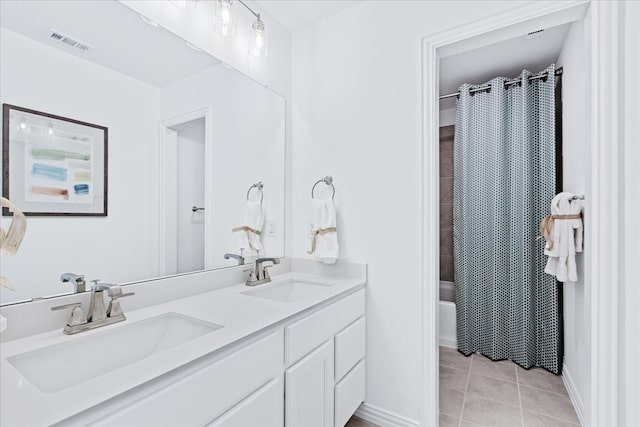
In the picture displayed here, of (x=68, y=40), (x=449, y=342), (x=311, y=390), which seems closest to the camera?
(x=68, y=40)

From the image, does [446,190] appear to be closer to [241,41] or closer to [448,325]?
[448,325]

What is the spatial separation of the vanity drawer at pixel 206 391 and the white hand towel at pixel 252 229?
75 centimetres

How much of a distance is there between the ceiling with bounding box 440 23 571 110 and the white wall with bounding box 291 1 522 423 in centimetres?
88

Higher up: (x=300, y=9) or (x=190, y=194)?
(x=300, y=9)

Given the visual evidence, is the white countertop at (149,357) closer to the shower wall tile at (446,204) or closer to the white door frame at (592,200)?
the white door frame at (592,200)

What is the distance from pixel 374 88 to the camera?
1.76 meters

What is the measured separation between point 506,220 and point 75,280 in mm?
2728

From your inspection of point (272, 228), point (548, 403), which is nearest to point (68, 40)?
point (272, 228)

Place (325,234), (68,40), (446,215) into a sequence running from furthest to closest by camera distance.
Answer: (446,215)
(325,234)
(68,40)

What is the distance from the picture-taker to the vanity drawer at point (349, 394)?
4.88 ft

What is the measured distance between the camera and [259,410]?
104 centimetres

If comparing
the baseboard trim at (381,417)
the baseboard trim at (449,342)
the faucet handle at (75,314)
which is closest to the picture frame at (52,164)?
the faucet handle at (75,314)

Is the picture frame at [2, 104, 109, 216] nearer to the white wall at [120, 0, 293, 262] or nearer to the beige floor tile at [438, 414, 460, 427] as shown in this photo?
the white wall at [120, 0, 293, 262]

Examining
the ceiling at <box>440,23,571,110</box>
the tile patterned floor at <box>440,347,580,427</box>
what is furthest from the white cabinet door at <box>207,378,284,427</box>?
the ceiling at <box>440,23,571,110</box>
